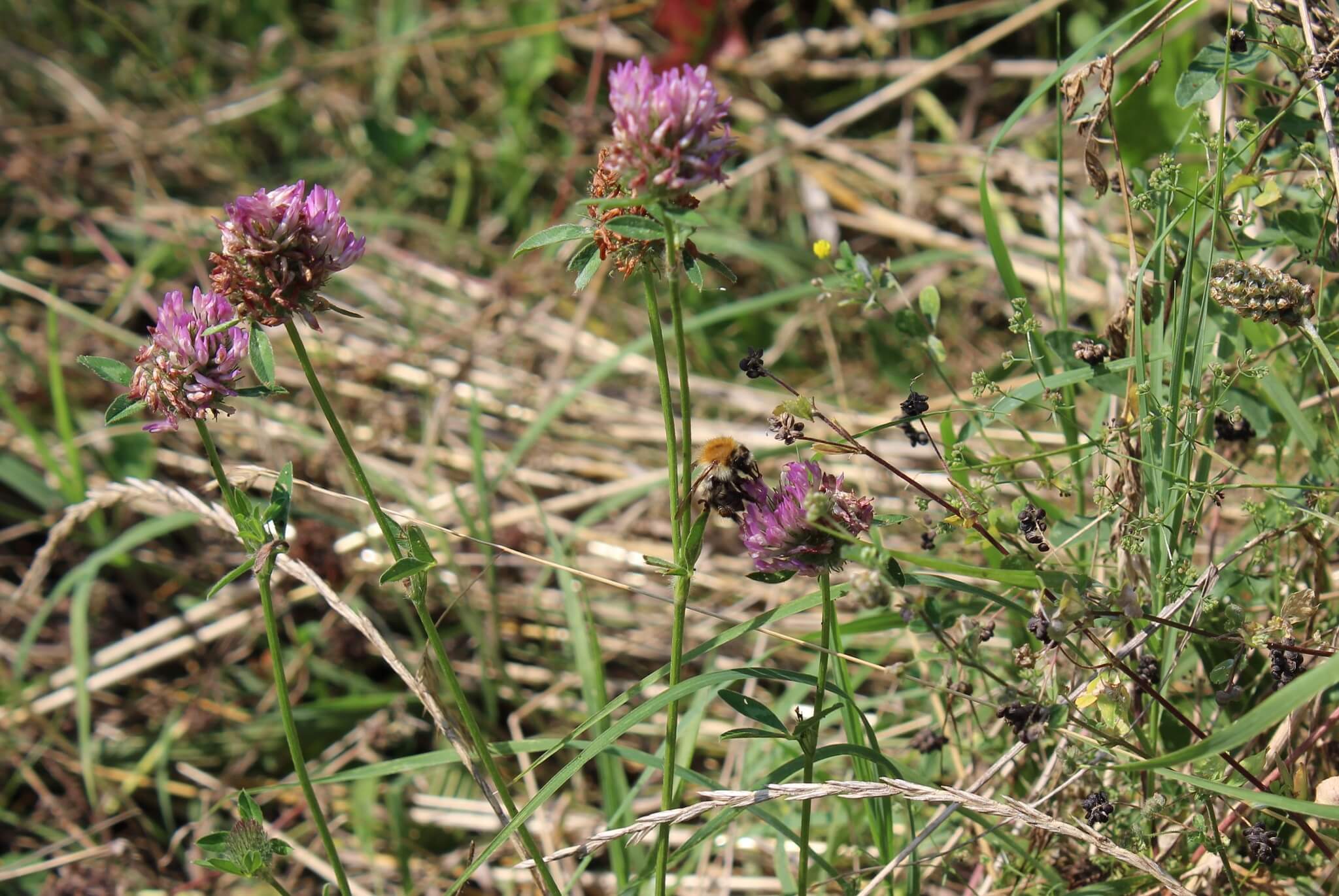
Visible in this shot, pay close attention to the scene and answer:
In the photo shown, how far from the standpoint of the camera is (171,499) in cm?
162

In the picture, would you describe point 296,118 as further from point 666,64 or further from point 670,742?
point 670,742

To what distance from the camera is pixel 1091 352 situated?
1547mm

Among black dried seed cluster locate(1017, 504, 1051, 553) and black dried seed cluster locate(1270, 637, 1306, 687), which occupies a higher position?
black dried seed cluster locate(1017, 504, 1051, 553)

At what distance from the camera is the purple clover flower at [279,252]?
123 cm

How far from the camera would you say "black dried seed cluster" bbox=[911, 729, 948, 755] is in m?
1.61

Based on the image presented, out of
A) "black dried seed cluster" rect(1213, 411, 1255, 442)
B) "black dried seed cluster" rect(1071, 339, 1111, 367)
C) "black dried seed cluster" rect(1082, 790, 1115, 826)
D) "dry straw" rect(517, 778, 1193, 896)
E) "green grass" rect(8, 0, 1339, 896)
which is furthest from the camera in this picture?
"black dried seed cluster" rect(1213, 411, 1255, 442)

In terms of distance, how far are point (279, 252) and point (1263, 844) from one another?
1.35 metres

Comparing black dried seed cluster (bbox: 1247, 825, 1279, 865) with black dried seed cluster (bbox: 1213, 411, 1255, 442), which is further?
black dried seed cluster (bbox: 1213, 411, 1255, 442)

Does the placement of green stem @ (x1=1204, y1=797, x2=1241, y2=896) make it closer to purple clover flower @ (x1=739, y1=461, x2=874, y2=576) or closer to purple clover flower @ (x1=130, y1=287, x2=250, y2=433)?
purple clover flower @ (x1=739, y1=461, x2=874, y2=576)

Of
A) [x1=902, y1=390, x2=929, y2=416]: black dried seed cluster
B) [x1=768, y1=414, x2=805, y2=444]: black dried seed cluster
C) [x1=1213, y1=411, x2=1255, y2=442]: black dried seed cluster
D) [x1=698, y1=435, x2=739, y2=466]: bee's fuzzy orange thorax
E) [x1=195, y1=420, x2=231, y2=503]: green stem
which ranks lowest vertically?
[x1=1213, y1=411, x2=1255, y2=442]: black dried seed cluster

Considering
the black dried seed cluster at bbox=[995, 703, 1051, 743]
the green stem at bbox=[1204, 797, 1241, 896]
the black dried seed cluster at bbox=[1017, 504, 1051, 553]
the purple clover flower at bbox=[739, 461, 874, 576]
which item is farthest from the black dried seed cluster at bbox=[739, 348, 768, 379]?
the green stem at bbox=[1204, 797, 1241, 896]

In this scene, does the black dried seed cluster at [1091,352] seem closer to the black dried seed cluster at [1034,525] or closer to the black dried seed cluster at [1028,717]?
the black dried seed cluster at [1034,525]

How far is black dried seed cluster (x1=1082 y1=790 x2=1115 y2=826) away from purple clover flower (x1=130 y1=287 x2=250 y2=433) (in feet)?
3.74

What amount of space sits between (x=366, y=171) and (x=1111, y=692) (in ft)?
10.2
